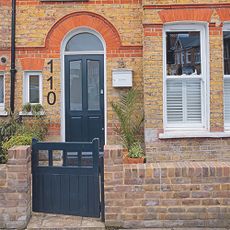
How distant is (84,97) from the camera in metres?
8.12

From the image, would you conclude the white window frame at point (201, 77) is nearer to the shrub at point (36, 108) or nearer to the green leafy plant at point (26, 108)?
the shrub at point (36, 108)

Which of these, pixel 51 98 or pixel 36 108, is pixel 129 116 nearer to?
pixel 51 98

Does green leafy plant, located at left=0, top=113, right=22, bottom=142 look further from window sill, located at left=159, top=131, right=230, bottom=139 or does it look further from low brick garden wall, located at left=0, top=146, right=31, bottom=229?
window sill, located at left=159, top=131, right=230, bottom=139

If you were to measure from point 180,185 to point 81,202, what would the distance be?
4.88ft

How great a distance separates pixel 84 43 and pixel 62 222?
4812mm

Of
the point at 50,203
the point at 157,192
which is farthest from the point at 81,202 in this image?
the point at 157,192

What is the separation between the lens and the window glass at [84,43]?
8.16 m

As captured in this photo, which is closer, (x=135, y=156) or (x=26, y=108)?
(x=135, y=156)

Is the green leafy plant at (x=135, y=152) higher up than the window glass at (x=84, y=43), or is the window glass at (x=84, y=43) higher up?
the window glass at (x=84, y=43)

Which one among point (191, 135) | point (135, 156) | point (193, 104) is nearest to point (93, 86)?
point (135, 156)

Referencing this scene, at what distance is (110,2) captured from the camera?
26.1ft

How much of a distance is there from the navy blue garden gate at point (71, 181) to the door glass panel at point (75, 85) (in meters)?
3.21

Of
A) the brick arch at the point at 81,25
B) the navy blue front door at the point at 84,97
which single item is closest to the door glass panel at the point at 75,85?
the navy blue front door at the point at 84,97

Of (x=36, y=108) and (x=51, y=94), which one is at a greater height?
(x=51, y=94)
